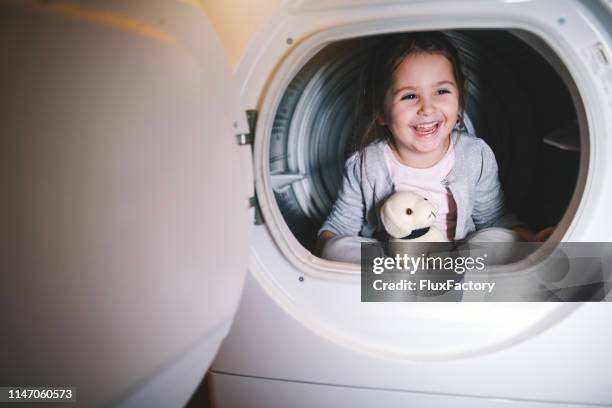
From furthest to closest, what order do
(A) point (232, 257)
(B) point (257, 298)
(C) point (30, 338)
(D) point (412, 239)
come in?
(D) point (412, 239), (B) point (257, 298), (A) point (232, 257), (C) point (30, 338)

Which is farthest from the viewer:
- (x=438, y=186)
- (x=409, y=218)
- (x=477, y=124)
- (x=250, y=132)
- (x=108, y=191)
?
(x=477, y=124)

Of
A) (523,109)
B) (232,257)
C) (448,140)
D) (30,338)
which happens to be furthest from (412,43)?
(30,338)

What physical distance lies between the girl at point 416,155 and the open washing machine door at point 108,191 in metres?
0.35

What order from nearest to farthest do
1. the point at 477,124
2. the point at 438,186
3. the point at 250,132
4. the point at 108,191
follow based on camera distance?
1. the point at 108,191
2. the point at 250,132
3. the point at 438,186
4. the point at 477,124

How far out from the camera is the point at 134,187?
454mm

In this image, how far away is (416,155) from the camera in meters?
0.91

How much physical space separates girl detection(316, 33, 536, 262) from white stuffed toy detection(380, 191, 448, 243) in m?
0.06

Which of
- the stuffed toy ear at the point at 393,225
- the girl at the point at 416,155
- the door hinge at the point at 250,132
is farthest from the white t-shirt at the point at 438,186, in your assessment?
the door hinge at the point at 250,132

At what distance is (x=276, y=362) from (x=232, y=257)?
260 millimetres

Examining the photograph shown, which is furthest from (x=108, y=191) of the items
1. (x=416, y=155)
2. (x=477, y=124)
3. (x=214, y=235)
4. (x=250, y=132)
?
(x=477, y=124)

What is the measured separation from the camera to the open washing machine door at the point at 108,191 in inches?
16.3

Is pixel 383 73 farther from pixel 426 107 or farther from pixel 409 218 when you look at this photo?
pixel 409 218

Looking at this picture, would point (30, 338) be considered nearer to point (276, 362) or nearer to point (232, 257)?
point (232, 257)

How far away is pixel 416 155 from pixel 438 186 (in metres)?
0.08
